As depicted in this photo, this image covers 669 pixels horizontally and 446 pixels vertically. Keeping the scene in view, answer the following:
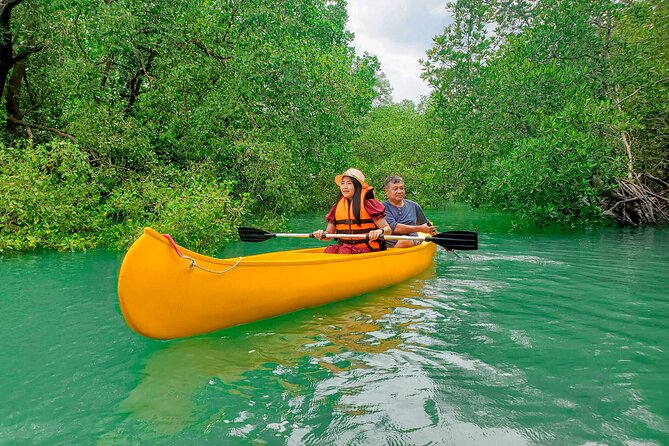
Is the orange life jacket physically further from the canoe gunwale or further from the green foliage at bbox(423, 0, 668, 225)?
the green foliage at bbox(423, 0, 668, 225)

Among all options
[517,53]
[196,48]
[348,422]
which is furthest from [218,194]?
[517,53]

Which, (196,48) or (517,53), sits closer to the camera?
(196,48)

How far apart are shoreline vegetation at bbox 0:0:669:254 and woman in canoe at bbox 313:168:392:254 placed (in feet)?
8.79

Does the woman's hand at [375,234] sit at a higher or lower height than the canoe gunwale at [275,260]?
higher

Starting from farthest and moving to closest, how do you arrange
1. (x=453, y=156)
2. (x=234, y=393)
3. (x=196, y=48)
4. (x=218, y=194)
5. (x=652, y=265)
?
(x=453, y=156), (x=196, y=48), (x=218, y=194), (x=652, y=265), (x=234, y=393)

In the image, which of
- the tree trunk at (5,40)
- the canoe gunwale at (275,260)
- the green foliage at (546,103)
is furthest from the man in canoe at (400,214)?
the tree trunk at (5,40)

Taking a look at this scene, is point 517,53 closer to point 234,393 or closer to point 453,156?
point 453,156

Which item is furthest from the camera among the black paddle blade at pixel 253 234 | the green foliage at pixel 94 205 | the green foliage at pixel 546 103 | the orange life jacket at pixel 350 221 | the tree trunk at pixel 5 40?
the green foliage at pixel 546 103

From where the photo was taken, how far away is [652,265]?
791 cm

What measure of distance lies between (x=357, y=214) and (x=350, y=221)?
16cm

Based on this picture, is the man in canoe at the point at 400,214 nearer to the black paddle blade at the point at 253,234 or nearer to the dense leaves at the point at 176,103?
the black paddle blade at the point at 253,234

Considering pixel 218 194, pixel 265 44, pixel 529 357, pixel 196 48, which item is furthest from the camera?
Result: pixel 196 48

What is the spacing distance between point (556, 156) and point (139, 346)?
10.8 m

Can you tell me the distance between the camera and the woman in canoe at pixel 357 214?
248 inches
